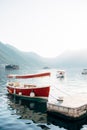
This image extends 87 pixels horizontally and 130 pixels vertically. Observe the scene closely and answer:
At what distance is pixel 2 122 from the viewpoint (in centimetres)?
2588

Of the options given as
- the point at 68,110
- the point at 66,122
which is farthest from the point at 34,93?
the point at 66,122

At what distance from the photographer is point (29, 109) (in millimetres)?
32812

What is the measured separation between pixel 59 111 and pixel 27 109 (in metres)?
7.98

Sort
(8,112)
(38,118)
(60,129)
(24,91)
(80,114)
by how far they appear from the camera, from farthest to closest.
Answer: (24,91) < (8,112) < (38,118) < (80,114) < (60,129)

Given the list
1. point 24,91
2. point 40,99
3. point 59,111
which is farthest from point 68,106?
point 24,91

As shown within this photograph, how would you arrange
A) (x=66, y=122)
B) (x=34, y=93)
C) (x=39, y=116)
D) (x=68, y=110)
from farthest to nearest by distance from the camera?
(x=34, y=93)
(x=39, y=116)
(x=68, y=110)
(x=66, y=122)

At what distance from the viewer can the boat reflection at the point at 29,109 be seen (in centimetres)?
2797

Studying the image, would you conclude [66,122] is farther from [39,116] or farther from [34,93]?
[34,93]

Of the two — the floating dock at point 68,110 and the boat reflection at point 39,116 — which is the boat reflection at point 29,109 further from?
the floating dock at point 68,110

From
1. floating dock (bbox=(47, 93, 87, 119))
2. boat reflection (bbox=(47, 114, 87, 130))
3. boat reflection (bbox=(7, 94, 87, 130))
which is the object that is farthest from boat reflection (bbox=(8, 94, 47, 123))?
floating dock (bbox=(47, 93, 87, 119))

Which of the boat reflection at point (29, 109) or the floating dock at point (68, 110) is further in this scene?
the boat reflection at point (29, 109)

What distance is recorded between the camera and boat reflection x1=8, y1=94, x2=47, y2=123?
2797 cm

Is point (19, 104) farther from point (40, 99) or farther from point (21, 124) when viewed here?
point (21, 124)

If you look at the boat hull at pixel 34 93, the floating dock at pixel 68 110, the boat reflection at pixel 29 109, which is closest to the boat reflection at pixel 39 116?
the boat reflection at pixel 29 109
